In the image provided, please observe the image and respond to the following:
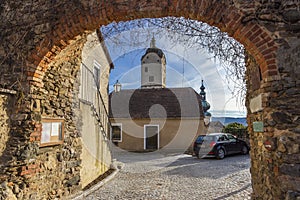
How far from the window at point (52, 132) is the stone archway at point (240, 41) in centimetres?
24

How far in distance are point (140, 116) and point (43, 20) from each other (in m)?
13.8

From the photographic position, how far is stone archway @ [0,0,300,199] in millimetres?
2783

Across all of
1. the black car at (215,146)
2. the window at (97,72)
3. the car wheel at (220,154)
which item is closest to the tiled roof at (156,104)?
the black car at (215,146)

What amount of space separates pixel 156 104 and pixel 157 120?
1668mm

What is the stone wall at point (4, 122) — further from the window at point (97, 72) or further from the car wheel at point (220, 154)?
the car wheel at point (220, 154)

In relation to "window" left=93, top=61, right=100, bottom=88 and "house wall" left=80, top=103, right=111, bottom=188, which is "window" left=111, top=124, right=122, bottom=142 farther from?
"house wall" left=80, top=103, right=111, bottom=188

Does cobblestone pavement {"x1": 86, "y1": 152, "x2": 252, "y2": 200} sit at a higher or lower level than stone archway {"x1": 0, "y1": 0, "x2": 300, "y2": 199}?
lower

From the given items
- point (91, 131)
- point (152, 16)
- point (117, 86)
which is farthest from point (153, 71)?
point (152, 16)

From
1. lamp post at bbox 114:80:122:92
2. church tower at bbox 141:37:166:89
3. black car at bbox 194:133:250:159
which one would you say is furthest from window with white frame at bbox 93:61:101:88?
church tower at bbox 141:37:166:89

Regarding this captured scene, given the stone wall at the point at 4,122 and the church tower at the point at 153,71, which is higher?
the church tower at the point at 153,71

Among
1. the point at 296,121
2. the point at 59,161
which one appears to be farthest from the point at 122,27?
the point at 296,121

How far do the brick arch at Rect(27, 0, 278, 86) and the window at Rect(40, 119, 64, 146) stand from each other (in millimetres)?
791

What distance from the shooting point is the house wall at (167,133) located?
16.5 meters

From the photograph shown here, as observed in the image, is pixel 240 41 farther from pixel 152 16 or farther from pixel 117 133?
pixel 117 133
